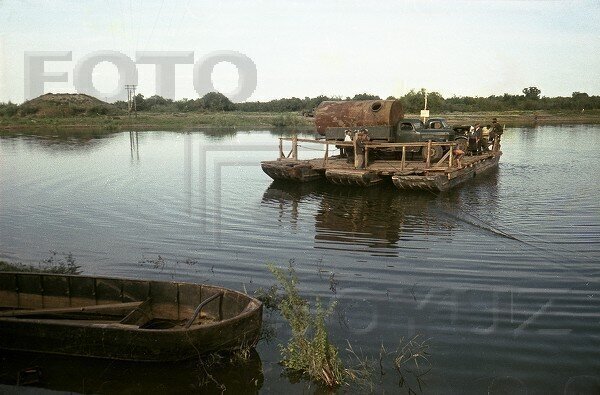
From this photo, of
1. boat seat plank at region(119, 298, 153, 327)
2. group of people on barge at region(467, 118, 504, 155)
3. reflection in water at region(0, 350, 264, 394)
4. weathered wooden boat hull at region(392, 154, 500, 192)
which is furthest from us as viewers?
group of people on barge at region(467, 118, 504, 155)

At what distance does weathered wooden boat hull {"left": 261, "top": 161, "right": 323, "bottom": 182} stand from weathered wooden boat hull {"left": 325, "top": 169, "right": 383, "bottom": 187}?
4.55ft

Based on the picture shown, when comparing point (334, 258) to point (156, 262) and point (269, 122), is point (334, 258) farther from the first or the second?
point (269, 122)

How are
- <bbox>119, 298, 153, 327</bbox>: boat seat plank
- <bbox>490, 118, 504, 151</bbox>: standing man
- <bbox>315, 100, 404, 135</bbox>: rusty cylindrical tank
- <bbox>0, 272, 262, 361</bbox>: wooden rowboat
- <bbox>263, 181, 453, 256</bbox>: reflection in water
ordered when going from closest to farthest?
<bbox>0, 272, 262, 361</bbox>: wooden rowboat, <bbox>119, 298, 153, 327</bbox>: boat seat plank, <bbox>263, 181, 453, 256</bbox>: reflection in water, <bbox>315, 100, 404, 135</bbox>: rusty cylindrical tank, <bbox>490, 118, 504, 151</bbox>: standing man

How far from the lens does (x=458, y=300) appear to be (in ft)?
30.9

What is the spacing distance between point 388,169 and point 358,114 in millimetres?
3805

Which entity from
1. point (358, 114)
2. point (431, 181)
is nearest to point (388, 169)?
point (431, 181)

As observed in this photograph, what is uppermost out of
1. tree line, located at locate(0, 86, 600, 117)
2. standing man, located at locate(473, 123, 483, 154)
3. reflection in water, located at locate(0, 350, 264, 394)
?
tree line, located at locate(0, 86, 600, 117)

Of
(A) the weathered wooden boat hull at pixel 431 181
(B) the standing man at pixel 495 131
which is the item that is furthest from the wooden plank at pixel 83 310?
(B) the standing man at pixel 495 131

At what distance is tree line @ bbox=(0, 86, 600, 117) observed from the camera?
8229 centimetres

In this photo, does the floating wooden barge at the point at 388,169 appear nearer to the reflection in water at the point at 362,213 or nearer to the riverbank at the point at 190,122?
the reflection in water at the point at 362,213

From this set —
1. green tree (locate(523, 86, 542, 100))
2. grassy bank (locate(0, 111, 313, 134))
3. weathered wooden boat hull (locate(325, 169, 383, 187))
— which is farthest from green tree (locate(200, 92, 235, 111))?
weathered wooden boat hull (locate(325, 169, 383, 187))

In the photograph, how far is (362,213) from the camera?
17.5 meters

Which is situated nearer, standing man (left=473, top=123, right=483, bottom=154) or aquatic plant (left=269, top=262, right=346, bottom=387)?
aquatic plant (left=269, top=262, right=346, bottom=387)

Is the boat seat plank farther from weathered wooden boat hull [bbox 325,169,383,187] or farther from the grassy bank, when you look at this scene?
the grassy bank
